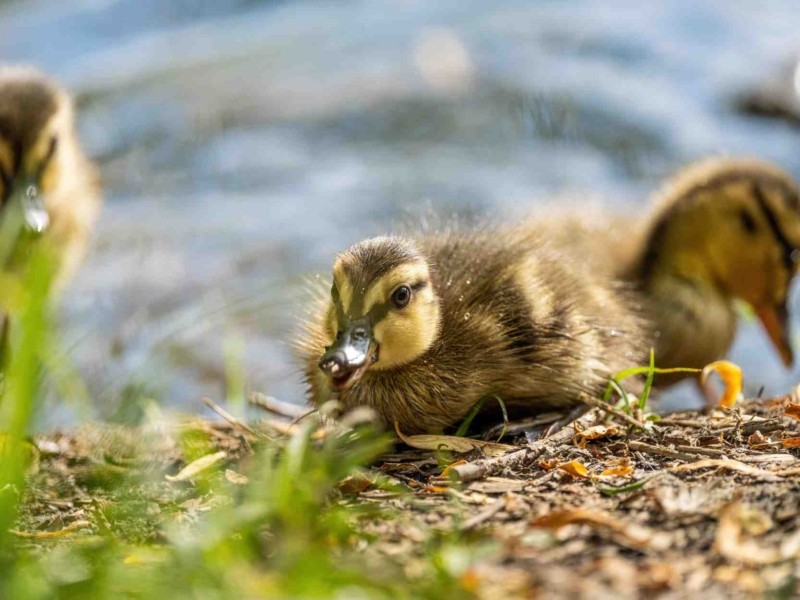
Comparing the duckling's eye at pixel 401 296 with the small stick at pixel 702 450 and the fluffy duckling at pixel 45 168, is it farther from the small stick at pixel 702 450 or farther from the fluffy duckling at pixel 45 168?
the fluffy duckling at pixel 45 168

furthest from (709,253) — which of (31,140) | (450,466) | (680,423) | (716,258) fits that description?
(31,140)

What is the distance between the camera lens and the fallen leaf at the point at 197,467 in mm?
3223

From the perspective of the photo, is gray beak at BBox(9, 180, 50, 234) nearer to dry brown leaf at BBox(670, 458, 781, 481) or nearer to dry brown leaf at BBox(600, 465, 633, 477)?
dry brown leaf at BBox(600, 465, 633, 477)

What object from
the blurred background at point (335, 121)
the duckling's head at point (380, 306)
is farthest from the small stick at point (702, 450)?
the blurred background at point (335, 121)

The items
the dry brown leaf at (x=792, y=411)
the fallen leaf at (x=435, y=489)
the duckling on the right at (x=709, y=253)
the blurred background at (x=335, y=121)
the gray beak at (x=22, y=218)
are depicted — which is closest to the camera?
the fallen leaf at (x=435, y=489)

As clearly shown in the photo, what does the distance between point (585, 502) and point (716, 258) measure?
3.28 m

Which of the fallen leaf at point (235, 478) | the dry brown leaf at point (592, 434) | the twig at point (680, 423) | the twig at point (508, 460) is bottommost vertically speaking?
the fallen leaf at point (235, 478)

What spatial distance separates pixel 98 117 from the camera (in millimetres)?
10805

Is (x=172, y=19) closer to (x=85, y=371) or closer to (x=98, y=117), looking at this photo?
(x=98, y=117)

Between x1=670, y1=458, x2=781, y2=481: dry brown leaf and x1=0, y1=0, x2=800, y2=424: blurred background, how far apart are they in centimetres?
330

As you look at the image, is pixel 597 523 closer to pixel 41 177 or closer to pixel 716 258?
pixel 716 258

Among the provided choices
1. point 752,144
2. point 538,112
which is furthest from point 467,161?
point 752,144

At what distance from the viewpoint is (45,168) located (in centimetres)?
535

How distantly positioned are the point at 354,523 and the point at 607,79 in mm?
9383
